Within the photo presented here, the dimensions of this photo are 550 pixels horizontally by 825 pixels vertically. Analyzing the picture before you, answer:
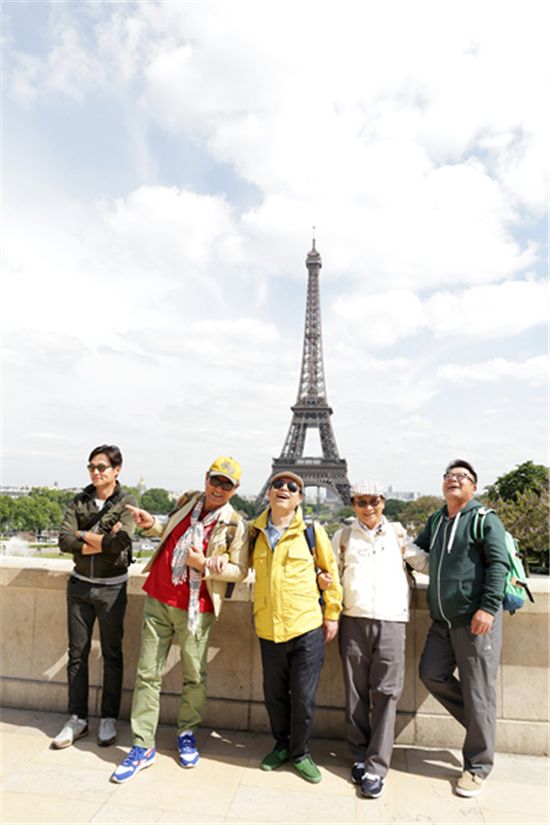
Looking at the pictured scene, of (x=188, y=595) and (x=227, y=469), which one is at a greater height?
(x=227, y=469)

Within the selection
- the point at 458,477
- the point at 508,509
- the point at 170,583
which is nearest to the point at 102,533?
the point at 170,583

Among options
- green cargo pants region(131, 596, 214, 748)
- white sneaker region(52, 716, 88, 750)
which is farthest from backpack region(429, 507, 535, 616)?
white sneaker region(52, 716, 88, 750)

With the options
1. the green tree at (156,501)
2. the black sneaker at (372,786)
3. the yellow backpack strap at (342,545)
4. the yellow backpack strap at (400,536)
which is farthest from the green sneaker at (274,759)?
→ the green tree at (156,501)

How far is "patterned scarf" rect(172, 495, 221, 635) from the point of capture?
12.2 ft

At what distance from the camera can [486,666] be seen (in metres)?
3.60

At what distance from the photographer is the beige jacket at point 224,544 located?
372 cm

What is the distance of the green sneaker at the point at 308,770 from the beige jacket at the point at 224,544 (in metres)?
1.13

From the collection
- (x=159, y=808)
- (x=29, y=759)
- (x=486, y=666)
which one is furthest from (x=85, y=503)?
(x=486, y=666)

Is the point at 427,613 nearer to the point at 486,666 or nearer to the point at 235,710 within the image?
the point at 486,666

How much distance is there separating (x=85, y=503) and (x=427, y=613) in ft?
9.00

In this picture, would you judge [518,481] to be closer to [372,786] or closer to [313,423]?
[313,423]

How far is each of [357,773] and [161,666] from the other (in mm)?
1488

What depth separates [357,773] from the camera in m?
3.60

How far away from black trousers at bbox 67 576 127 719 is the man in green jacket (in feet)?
7.53
